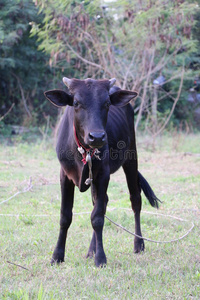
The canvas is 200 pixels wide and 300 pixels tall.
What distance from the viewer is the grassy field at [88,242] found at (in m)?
3.15

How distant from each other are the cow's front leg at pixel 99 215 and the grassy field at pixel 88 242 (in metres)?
0.10

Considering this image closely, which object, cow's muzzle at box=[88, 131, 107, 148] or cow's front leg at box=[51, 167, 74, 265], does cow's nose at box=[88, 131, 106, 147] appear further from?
cow's front leg at box=[51, 167, 74, 265]

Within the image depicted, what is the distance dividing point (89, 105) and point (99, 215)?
1.06 meters

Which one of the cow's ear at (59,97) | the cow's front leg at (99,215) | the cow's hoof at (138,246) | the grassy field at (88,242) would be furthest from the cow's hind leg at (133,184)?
the cow's ear at (59,97)

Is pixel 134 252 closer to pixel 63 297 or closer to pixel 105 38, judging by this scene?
pixel 63 297

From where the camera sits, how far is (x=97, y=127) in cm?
341

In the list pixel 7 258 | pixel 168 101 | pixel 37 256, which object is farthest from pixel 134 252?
pixel 168 101

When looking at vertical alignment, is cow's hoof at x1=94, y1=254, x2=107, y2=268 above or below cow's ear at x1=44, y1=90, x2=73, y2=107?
below

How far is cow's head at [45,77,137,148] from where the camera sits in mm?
3365

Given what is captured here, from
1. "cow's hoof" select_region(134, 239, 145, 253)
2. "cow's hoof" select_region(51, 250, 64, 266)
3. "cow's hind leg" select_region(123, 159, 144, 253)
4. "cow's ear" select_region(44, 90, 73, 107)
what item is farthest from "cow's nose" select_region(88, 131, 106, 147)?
"cow's hind leg" select_region(123, 159, 144, 253)

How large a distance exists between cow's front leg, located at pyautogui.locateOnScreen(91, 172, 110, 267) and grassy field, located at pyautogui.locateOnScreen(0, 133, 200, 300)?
104mm

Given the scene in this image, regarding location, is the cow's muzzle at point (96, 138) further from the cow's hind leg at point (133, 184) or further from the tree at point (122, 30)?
the tree at point (122, 30)

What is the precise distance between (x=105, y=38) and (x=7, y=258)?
10418 mm

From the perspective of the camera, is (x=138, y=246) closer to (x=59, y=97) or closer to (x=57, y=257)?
(x=57, y=257)
